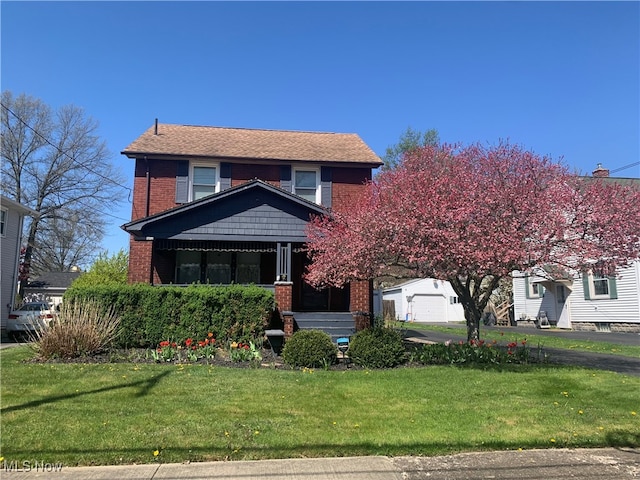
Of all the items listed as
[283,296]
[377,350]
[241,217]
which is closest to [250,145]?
[241,217]

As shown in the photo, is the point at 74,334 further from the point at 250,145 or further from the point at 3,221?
the point at 3,221

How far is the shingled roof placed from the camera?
17406mm

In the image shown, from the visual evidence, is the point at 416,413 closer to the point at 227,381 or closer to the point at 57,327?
the point at 227,381

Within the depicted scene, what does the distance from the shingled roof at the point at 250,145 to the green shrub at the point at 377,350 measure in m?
8.92

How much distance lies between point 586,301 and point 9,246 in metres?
27.1

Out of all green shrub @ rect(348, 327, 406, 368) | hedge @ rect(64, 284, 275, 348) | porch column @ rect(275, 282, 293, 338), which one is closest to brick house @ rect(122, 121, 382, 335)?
porch column @ rect(275, 282, 293, 338)

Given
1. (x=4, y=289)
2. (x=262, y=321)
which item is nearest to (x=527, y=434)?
(x=262, y=321)

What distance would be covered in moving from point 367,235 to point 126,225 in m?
7.98

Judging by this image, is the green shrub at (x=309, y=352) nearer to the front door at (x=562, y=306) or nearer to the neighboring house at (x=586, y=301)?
the neighboring house at (x=586, y=301)

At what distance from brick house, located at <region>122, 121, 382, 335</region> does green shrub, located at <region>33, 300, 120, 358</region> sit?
12.1 ft

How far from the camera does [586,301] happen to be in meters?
23.5

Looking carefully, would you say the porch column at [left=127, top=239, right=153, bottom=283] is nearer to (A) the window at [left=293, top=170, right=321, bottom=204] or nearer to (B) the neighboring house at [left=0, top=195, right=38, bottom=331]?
(A) the window at [left=293, top=170, right=321, bottom=204]

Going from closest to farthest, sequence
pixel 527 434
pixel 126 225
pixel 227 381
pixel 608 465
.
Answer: pixel 608 465 → pixel 527 434 → pixel 227 381 → pixel 126 225

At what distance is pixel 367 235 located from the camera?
973 cm
